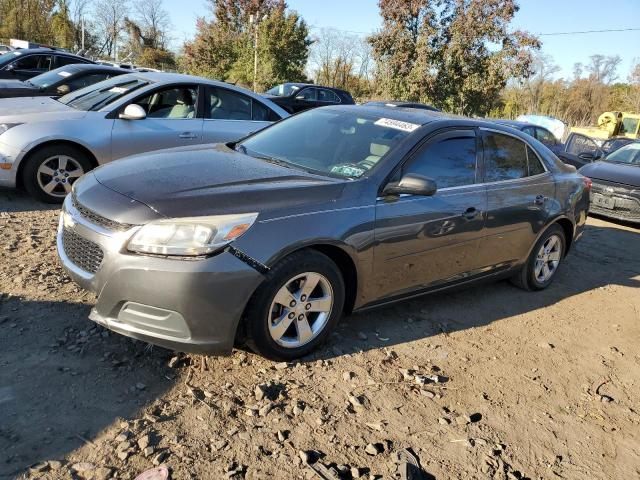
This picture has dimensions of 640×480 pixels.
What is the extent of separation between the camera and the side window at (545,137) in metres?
13.8

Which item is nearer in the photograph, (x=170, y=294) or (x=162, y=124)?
(x=170, y=294)

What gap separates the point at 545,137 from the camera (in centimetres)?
1418

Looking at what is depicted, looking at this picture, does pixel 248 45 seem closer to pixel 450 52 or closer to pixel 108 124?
pixel 450 52

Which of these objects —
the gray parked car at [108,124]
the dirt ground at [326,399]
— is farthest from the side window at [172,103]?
the dirt ground at [326,399]

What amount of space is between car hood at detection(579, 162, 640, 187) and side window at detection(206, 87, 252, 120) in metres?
6.23

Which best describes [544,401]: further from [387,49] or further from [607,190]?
[387,49]

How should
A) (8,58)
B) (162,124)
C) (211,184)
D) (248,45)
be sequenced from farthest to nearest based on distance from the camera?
(248,45)
(8,58)
(162,124)
(211,184)

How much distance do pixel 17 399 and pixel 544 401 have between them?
119 inches

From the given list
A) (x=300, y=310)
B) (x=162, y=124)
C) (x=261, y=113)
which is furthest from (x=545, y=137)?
(x=300, y=310)

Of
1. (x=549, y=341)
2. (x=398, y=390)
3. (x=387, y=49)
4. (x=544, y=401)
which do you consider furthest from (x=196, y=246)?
(x=387, y=49)

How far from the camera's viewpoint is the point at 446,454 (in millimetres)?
2795

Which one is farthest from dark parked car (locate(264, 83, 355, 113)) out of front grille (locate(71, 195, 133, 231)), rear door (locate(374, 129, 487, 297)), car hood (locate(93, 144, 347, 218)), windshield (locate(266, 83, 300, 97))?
front grille (locate(71, 195, 133, 231))

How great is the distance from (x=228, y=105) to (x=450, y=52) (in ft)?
75.1

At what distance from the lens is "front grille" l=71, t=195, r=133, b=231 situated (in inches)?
117
